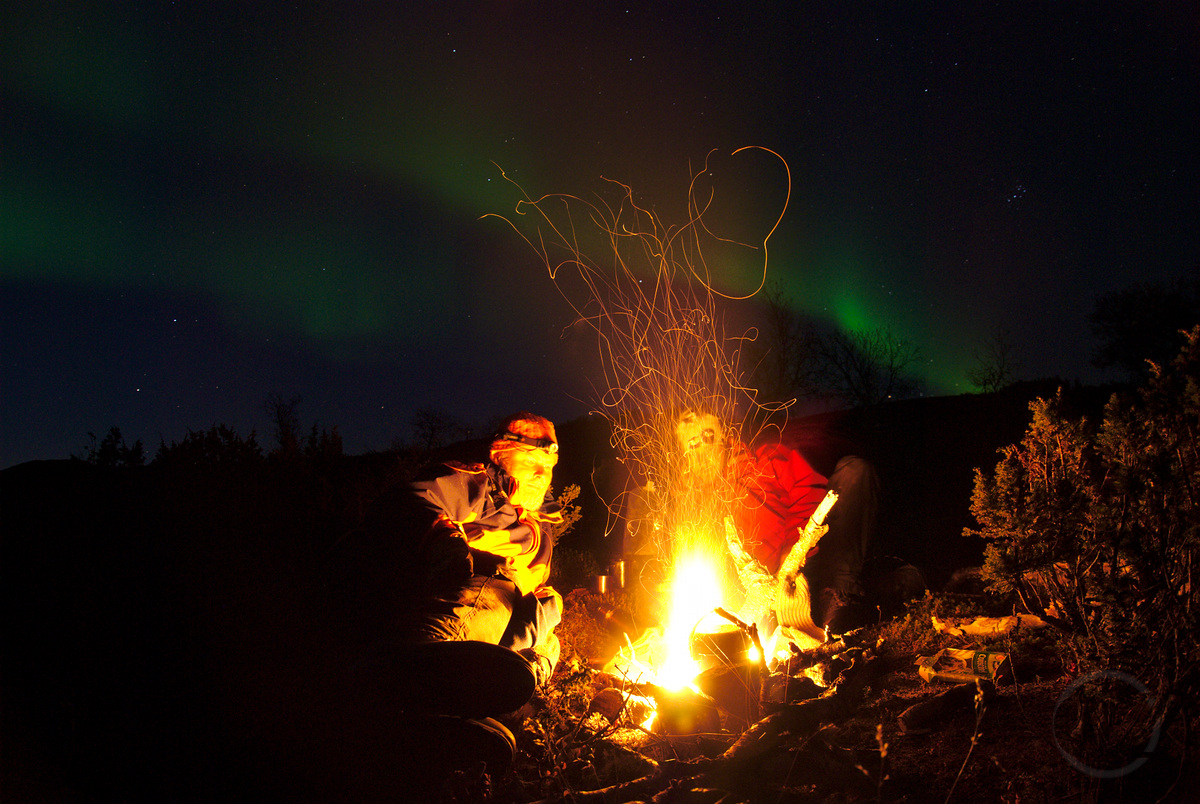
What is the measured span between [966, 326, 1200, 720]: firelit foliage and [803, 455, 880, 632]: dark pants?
204cm

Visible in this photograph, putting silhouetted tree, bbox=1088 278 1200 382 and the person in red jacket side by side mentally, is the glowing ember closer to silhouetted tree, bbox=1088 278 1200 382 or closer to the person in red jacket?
the person in red jacket

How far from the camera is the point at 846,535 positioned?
4.84 metres

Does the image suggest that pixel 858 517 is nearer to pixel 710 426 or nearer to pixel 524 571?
pixel 710 426

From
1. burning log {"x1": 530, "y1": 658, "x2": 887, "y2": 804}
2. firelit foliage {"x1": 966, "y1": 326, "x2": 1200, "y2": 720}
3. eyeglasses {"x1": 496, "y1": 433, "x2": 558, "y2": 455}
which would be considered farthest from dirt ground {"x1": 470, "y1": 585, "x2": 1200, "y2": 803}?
eyeglasses {"x1": 496, "y1": 433, "x2": 558, "y2": 455}

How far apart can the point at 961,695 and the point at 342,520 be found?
4519mm

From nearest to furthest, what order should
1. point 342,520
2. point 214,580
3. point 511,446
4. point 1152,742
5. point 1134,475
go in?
point 1152,742 < point 1134,475 < point 214,580 < point 511,446 < point 342,520

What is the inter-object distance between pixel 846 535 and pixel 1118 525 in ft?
8.66

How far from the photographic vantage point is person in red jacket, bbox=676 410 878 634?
4641mm

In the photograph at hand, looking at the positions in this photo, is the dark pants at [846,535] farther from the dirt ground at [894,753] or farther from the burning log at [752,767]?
the burning log at [752,767]

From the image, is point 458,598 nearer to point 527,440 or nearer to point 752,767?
point 527,440

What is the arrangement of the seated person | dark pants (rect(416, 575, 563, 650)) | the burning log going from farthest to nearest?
dark pants (rect(416, 575, 563, 650)) < the seated person < the burning log

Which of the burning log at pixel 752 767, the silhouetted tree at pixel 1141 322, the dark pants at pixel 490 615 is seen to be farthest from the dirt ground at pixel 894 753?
the silhouetted tree at pixel 1141 322

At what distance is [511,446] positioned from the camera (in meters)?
4.09

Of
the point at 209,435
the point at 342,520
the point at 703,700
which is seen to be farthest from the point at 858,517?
the point at 209,435
